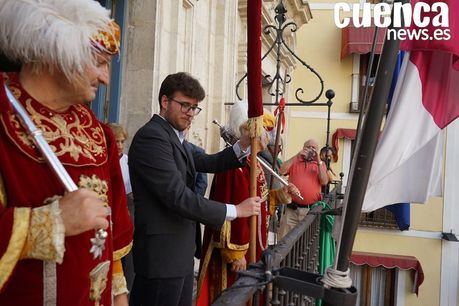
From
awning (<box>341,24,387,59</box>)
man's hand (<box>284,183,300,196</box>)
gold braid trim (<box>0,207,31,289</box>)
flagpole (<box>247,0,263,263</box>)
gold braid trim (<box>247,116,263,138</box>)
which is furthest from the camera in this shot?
awning (<box>341,24,387,59</box>)

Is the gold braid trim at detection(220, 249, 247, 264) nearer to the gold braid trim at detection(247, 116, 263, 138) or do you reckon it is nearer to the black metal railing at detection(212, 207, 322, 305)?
the black metal railing at detection(212, 207, 322, 305)

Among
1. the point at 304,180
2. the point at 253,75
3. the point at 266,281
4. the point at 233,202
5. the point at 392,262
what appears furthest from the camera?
the point at 392,262

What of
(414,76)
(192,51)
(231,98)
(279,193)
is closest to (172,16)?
(192,51)

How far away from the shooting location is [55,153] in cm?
117

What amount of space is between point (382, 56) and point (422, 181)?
889 mm

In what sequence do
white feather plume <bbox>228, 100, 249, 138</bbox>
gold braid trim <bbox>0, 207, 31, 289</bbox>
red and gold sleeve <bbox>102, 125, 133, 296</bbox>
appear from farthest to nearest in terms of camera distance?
white feather plume <bbox>228, 100, 249, 138</bbox>
red and gold sleeve <bbox>102, 125, 133, 296</bbox>
gold braid trim <bbox>0, 207, 31, 289</bbox>

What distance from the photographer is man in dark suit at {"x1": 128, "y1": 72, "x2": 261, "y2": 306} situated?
6.52ft

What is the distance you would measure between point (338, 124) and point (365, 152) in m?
14.0

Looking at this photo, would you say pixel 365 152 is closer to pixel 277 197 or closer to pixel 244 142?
pixel 244 142

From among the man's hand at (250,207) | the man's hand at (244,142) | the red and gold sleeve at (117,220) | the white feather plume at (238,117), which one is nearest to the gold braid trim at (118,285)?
the red and gold sleeve at (117,220)

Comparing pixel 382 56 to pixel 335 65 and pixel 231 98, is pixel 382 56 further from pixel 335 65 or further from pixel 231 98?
pixel 335 65

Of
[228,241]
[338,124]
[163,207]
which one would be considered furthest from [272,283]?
[338,124]

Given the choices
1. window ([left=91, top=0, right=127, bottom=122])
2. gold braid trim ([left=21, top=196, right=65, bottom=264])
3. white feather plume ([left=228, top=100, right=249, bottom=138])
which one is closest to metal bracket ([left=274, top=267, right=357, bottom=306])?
gold braid trim ([left=21, top=196, right=65, bottom=264])

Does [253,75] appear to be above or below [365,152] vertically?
above
